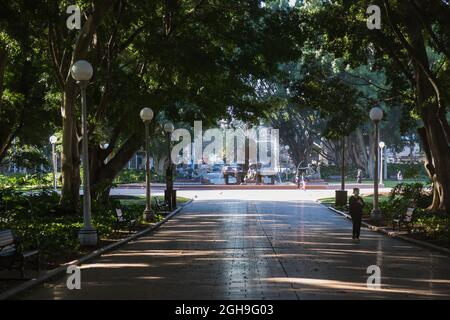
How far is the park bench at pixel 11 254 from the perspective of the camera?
455 inches

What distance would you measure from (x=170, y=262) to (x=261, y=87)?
1983 inches

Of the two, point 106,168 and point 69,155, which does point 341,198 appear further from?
point 69,155

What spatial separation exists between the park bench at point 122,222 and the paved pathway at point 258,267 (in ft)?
2.77

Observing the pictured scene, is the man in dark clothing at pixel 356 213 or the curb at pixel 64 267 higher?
the man in dark clothing at pixel 356 213

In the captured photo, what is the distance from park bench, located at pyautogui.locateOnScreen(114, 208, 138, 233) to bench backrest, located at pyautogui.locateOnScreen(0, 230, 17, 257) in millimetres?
8304

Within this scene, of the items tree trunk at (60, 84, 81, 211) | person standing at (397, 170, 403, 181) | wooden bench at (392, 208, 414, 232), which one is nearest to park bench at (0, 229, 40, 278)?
tree trunk at (60, 84, 81, 211)

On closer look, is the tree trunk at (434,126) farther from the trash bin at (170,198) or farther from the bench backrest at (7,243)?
the bench backrest at (7,243)

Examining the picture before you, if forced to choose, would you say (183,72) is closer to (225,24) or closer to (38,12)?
(225,24)

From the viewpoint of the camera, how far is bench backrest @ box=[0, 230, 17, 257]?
11.8m

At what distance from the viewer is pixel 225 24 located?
1085 inches

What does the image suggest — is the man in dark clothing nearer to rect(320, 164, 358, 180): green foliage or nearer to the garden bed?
the garden bed

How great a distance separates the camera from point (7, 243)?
1207cm

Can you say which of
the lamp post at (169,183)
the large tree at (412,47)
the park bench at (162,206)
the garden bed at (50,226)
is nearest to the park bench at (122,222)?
the garden bed at (50,226)
